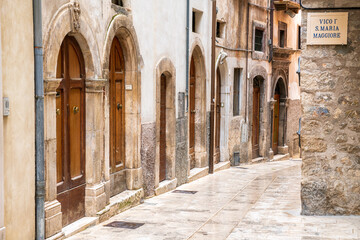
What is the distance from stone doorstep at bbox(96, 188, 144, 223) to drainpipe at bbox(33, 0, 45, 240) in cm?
174

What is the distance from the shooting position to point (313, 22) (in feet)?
26.2

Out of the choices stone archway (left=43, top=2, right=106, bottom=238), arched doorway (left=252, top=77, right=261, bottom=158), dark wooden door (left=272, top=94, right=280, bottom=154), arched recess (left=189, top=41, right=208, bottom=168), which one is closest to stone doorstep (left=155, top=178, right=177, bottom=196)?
arched recess (left=189, top=41, right=208, bottom=168)

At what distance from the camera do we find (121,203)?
29.7 ft

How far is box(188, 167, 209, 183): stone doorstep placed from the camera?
1288 cm

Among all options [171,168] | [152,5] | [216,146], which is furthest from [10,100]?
[216,146]

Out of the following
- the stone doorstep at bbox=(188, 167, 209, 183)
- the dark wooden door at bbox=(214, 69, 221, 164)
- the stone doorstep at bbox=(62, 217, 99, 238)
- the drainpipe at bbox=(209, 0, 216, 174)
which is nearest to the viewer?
the stone doorstep at bbox=(62, 217, 99, 238)

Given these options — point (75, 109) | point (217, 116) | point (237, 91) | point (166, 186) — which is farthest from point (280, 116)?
point (75, 109)

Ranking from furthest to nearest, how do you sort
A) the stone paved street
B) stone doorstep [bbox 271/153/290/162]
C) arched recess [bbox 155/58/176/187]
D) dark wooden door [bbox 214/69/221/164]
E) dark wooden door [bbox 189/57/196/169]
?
stone doorstep [bbox 271/153/290/162] → dark wooden door [bbox 214/69/221/164] → dark wooden door [bbox 189/57/196/169] → arched recess [bbox 155/58/176/187] → the stone paved street

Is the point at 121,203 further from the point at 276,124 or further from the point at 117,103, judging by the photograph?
the point at 276,124

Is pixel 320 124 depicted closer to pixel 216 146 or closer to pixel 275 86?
pixel 216 146

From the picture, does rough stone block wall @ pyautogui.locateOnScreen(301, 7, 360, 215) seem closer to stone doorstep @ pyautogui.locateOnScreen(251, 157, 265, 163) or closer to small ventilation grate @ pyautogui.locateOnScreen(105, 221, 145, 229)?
small ventilation grate @ pyautogui.locateOnScreen(105, 221, 145, 229)

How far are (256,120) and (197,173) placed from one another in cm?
593

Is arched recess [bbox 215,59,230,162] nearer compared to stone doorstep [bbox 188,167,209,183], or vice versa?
stone doorstep [bbox 188,167,209,183]

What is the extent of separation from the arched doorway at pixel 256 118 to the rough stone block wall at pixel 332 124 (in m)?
10.2
